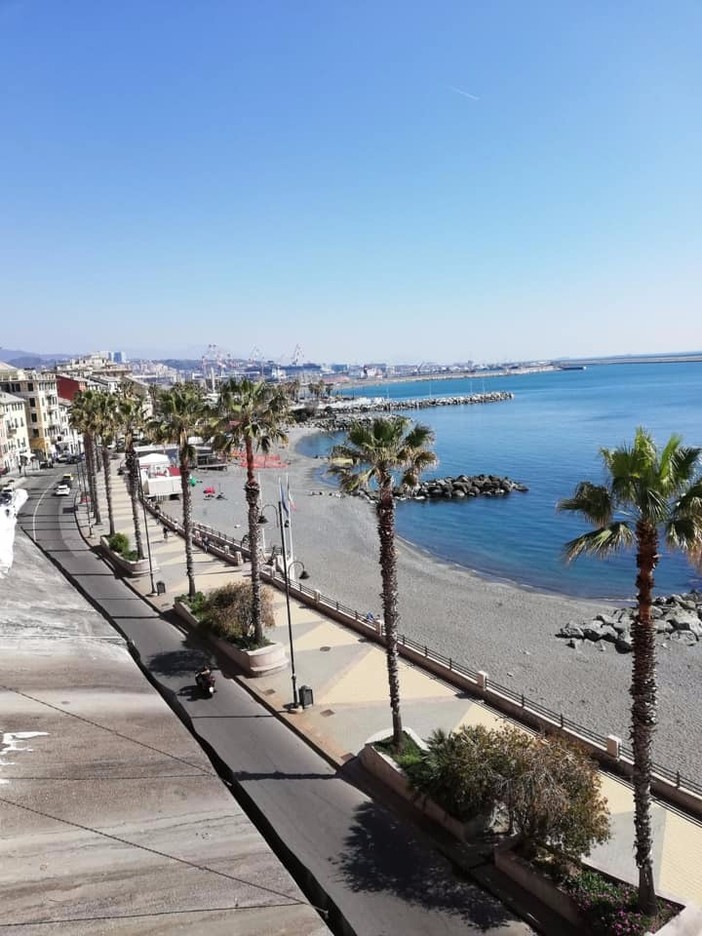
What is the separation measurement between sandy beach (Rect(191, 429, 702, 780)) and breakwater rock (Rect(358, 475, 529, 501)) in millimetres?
13076

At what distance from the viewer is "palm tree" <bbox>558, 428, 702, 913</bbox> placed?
34.8 ft

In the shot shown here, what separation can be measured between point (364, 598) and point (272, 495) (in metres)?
33.2

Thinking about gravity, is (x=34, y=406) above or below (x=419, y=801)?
above

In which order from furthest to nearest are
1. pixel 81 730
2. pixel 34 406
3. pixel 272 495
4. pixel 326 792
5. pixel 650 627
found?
pixel 34 406 < pixel 272 495 < pixel 81 730 < pixel 326 792 < pixel 650 627

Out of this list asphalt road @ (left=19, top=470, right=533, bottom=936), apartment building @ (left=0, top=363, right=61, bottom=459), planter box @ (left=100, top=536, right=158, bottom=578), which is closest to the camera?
asphalt road @ (left=19, top=470, right=533, bottom=936)

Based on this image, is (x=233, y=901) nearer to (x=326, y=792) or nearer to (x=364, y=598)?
(x=326, y=792)

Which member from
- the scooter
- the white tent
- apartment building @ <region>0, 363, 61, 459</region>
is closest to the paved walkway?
the scooter

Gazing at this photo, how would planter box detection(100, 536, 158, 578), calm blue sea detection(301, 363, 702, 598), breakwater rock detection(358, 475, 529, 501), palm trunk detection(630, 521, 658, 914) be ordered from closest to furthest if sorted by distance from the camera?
palm trunk detection(630, 521, 658, 914), planter box detection(100, 536, 158, 578), calm blue sea detection(301, 363, 702, 598), breakwater rock detection(358, 475, 529, 501)

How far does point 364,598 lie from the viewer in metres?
37.8

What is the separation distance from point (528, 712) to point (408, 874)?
7.29 m

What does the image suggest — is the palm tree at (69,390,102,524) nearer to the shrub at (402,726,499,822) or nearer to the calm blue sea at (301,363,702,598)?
the calm blue sea at (301,363,702,598)

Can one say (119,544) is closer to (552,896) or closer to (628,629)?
(628,629)

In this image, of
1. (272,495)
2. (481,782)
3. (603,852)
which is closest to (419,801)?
(481,782)

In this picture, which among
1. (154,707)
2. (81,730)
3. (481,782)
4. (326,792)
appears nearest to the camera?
(481,782)
